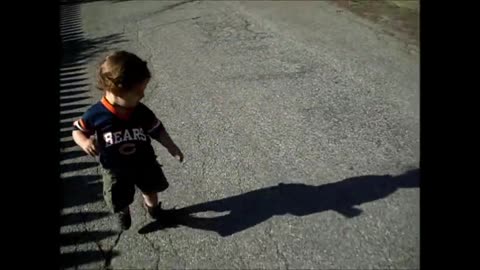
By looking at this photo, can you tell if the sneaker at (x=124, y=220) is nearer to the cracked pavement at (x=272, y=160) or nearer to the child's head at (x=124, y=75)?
the cracked pavement at (x=272, y=160)

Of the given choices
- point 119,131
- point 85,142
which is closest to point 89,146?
point 85,142

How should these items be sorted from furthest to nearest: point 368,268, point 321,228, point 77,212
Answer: point 77,212, point 321,228, point 368,268

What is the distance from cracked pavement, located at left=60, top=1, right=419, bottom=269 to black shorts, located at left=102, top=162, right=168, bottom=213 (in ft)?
0.77

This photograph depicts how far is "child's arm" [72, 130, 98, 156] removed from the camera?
1.98 metres

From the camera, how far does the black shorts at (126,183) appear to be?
2.15 metres

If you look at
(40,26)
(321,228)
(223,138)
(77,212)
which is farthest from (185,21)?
(321,228)

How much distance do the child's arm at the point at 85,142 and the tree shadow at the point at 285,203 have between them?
0.59 meters

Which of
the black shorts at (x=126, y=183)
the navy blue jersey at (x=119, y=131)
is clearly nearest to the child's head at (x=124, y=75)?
the navy blue jersey at (x=119, y=131)

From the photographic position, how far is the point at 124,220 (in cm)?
233

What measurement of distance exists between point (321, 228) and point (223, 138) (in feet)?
4.03

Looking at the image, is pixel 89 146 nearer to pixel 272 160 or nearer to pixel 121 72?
pixel 121 72

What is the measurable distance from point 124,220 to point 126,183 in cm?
27
